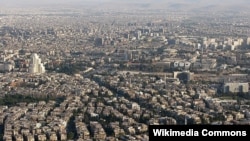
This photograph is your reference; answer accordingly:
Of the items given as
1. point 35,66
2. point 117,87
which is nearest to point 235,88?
point 117,87

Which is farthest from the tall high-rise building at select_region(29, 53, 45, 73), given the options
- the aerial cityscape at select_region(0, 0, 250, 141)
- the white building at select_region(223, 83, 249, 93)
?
the white building at select_region(223, 83, 249, 93)

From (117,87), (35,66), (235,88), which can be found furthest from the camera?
(35,66)

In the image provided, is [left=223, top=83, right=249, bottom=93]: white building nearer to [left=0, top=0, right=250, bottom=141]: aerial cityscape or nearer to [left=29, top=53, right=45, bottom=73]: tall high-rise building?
[left=0, top=0, right=250, bottom=141]: aerial cityscape

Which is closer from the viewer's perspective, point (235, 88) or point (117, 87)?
point (235, 88)

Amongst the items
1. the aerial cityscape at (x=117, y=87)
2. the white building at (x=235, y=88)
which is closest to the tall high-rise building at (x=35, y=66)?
the aerial cityscape at (x=117, y=87)

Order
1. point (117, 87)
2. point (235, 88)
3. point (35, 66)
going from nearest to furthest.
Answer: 1. point (235, 88)
2. point (117, 87)
3. point (35, 66)

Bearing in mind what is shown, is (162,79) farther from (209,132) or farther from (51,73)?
(209,132)

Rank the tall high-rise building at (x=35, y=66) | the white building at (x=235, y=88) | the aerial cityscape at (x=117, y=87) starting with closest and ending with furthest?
the aerial cityscape at (x=117, y=87)
the white building at (x=235, y=88)
the tall high-rise building at (x=35, y=66)

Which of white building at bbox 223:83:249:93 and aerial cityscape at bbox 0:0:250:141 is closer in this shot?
aerial cityscape at bbox 0:0:250:141

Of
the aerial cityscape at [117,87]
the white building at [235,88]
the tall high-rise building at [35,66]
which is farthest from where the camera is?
the tall high-rise building at [35,66]

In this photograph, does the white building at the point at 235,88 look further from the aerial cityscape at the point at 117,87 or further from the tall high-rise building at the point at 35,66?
the tall high-rise building at the point at 35,66

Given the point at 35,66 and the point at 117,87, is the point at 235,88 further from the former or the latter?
the point at 35,66
